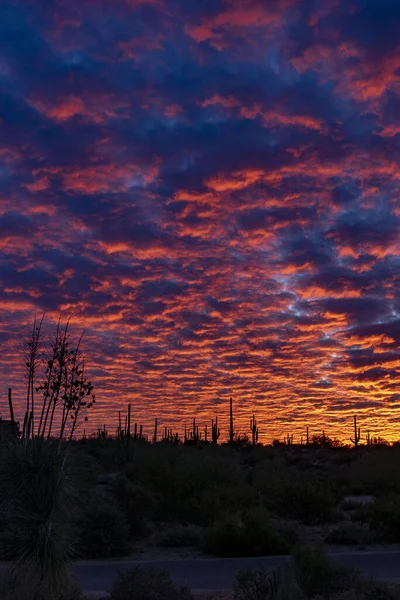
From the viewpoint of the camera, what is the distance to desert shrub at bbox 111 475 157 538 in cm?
2053

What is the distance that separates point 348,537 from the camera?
19.6m

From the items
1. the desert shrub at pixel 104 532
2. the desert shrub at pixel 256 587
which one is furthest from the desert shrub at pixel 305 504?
the desert shrub at pixel 256 587

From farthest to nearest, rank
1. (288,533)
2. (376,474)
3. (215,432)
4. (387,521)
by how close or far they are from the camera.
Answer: (215,432) → (376,474) → (387,521) → (288,533)

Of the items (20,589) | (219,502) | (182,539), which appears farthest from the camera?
(219,502)

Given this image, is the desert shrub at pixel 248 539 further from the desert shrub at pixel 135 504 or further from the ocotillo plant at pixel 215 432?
the ocotillo plant at pixel 215 432

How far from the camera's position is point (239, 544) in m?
17.5

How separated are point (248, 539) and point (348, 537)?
3751 millimetres

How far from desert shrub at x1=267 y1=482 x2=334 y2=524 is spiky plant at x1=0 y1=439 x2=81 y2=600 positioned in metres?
15.0

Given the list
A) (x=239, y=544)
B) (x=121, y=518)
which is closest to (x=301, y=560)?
(x=239, y=544)

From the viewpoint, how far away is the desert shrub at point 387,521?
2028 centimetres

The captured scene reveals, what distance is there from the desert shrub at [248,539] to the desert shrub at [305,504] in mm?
6176

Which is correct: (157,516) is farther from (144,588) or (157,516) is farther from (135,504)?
(144,588)

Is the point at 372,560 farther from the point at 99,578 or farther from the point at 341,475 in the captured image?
the point at 341,475

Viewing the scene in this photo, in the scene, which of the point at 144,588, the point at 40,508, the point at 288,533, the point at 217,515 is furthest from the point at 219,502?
the point at 40,508
